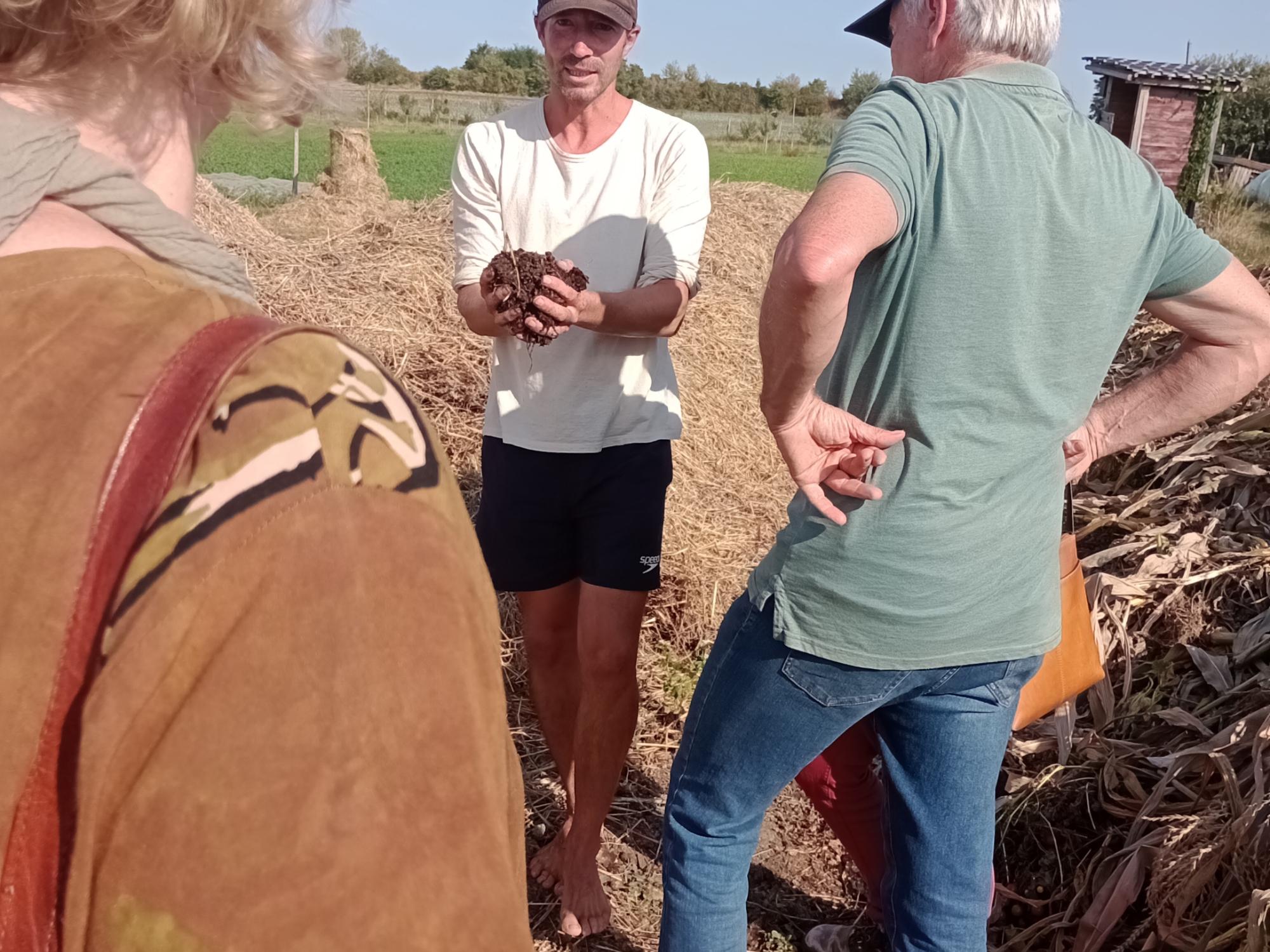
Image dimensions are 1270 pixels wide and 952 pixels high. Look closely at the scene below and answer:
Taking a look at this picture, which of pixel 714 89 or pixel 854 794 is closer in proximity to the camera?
pixel 854 794

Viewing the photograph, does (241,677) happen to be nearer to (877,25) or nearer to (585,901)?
(877,25)

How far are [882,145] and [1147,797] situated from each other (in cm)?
232

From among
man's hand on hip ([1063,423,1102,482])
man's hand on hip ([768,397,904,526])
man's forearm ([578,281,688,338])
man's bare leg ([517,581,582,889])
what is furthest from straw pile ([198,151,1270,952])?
man's forearm ([578,281,688,338])

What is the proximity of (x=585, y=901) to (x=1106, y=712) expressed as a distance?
1837 mm

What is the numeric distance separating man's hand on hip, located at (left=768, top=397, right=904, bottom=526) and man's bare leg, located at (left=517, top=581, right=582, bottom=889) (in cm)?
121

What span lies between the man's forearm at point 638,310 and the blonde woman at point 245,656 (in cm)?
181

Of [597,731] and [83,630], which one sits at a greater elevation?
[83,630]

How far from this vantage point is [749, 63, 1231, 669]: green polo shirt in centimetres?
167

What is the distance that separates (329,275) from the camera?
6.76m

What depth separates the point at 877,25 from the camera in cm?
208

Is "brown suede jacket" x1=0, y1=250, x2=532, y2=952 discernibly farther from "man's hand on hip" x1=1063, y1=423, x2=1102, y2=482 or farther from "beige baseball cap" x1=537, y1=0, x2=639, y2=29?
"beige baseball cap" x1=537, y1=0, x2=639, y2=29

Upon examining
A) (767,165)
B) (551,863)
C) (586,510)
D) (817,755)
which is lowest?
(551,863)

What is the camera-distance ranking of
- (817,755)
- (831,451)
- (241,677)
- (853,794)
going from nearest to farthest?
1. (241,677)
2. (831,451)
3. (817,755)
4. (853,794)

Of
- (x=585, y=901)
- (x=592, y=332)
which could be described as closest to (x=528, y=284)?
(x=592, y=332)
